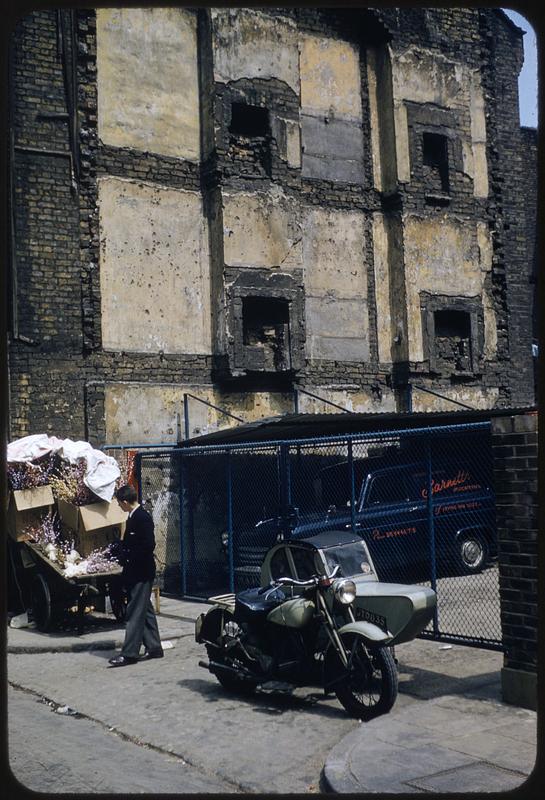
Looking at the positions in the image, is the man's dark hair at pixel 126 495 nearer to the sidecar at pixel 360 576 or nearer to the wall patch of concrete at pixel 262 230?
the sidecar at pixel 360 576

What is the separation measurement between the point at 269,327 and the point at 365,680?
1089 cm

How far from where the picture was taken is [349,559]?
809 centimetres

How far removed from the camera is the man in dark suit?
9539 millimetres

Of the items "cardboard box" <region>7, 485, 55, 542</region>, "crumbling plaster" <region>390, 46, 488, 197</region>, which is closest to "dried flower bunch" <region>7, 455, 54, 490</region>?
"cardboard box" <region>7, 485, 55, 542</region>

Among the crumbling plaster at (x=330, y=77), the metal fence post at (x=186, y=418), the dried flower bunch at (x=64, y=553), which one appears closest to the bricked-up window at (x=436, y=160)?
the crumbling plaster at (x=330, y=77)

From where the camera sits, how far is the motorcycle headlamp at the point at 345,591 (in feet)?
24.0

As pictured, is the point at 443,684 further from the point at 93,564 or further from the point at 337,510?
the point at 337,510

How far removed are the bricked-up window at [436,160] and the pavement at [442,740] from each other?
41.4 feet

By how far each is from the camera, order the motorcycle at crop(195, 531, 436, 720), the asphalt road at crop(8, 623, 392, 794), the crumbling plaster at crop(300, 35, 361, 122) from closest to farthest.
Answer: the asphalt road at crop(8, 623, 392, 794), the motorcycle at crop(195, 531, 436, 720), the crumbling plaster at crop(300, 35, 361, 122)

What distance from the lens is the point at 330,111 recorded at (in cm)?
1852

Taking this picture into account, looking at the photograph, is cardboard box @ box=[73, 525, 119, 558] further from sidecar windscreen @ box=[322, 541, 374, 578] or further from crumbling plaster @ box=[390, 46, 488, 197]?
crumbling plaster @ box=[390, 46, 488, 197]

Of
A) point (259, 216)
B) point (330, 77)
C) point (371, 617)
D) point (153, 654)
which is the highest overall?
point (330, 77)

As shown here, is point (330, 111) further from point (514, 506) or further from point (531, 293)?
point (514, 506)

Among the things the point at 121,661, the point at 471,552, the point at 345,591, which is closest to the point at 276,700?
the point at 345,591
